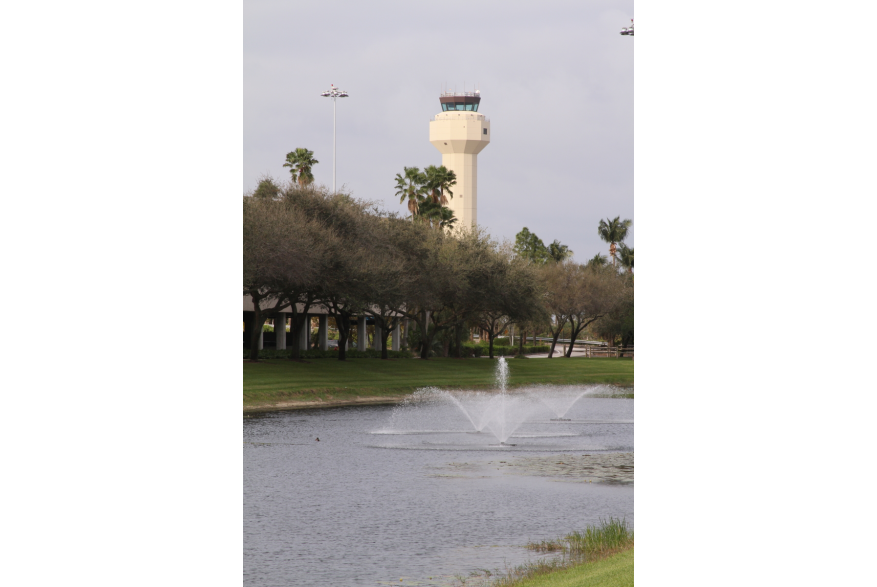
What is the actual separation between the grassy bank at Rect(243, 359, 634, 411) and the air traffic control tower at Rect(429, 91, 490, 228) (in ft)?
159

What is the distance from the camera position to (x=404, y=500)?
52.8ft

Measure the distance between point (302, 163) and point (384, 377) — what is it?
19643mm

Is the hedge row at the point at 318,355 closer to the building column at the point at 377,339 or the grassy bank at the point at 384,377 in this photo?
the grassy bank at the point at 384,377

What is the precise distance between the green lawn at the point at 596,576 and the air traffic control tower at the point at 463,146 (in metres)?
95.2

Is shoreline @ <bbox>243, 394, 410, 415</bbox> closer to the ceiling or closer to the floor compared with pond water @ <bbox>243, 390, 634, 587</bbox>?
closer to the floor

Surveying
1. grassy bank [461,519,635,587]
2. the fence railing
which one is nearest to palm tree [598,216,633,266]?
the fence railing

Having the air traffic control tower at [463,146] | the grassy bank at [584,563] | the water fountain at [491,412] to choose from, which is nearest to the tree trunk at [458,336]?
the water fountain at [491,412]

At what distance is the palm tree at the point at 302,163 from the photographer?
195ft

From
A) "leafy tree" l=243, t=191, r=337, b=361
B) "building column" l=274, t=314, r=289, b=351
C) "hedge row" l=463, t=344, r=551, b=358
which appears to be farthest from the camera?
"hedge row" l=463, t=344, r=551, b=358

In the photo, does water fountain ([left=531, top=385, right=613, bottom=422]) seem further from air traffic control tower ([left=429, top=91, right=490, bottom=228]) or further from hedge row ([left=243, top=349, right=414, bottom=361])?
air traffic control tower ([left=429, top=91, right=490, bottom=228])

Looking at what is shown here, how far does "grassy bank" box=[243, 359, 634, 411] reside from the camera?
37250mm

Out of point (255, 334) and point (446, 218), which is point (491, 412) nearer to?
point (255, 334)
